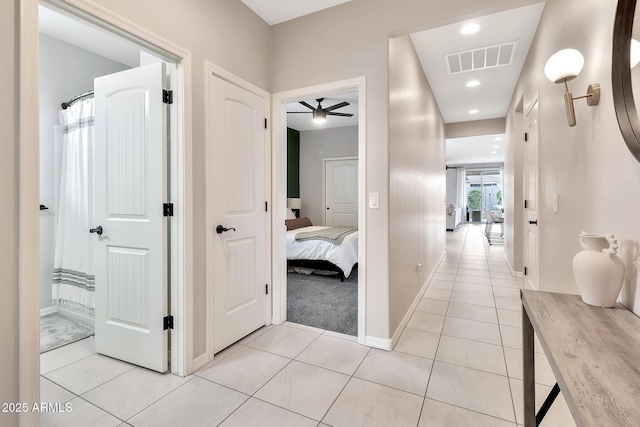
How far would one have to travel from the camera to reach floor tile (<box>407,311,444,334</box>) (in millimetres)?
2619

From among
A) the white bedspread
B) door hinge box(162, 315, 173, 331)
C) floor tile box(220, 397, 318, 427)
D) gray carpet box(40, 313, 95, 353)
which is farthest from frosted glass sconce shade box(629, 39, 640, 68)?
gray carpet box(40, 313, 95, 353)

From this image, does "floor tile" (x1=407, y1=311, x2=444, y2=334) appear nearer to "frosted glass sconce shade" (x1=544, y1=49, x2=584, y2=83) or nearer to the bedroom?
the bedroom

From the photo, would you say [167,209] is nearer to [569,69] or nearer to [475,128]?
[569,69]

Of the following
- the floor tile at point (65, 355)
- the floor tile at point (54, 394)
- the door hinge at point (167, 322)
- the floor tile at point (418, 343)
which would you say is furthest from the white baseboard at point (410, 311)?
the floor tile at point (65, 355)

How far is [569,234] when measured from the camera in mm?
1871

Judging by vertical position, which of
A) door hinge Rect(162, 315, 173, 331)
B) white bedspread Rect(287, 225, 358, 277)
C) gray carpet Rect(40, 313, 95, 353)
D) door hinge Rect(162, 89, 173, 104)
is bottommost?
gray carpet Rect(40, 313, 95, 353)

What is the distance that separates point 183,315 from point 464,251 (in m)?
5.86

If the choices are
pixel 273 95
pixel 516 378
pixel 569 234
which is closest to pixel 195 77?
pixel 273 95

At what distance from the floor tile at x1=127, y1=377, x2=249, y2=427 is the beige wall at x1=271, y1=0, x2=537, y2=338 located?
1.11 metres

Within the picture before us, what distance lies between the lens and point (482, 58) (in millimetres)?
3311

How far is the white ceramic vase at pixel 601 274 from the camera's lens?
108 cm

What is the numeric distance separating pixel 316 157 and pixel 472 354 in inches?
217

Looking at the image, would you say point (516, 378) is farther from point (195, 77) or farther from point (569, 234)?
point (195, 77)

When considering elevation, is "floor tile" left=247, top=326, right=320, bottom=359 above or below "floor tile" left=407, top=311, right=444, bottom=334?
below
